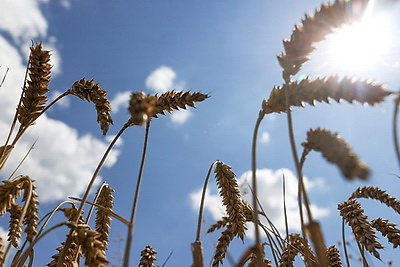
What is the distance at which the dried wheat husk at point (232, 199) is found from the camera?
2307 millimetres

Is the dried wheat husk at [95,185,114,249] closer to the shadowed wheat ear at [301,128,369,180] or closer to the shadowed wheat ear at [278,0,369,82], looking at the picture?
the shadowed wheat ear at [278,0,369,82]

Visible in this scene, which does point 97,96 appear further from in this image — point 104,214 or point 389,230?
point 389,230

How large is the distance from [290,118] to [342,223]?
6.63ft

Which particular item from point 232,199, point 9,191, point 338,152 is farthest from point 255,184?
point 9,191

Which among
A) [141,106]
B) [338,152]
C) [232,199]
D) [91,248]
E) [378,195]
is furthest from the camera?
[378,195]

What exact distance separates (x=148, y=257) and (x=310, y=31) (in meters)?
1.95

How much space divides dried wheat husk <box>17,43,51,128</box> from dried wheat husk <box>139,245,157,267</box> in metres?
1.20

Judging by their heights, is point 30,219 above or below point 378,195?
below

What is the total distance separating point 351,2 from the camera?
3.91 ft

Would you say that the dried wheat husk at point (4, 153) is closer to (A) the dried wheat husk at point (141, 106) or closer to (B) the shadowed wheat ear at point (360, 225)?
(A) the dried wheat husk at point (141, 106)

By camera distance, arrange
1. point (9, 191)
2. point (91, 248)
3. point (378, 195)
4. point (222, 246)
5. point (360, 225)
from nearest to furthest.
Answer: point (91, 248)
point (9, 191)
point (360, 225)
point (222, 246)
point (378, 195)

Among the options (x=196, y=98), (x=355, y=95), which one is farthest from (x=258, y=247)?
(x=196, y=98)

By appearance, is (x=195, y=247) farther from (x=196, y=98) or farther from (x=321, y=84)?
(x=196, y=98)

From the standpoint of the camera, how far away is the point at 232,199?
2350 mm
